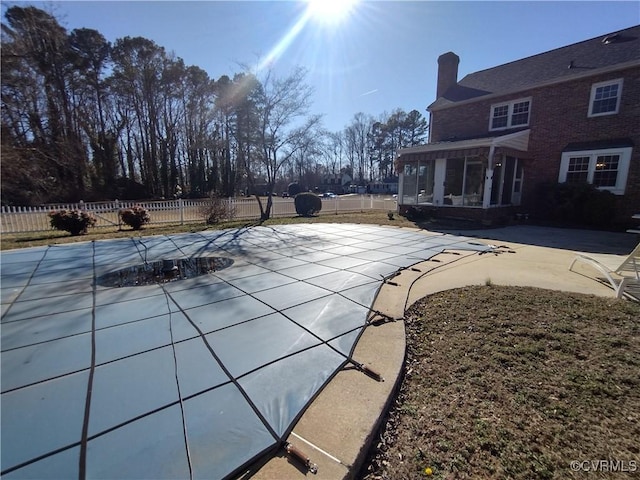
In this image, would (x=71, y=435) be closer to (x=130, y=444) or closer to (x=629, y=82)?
(x=130, y=444)

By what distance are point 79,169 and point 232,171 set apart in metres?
14.6

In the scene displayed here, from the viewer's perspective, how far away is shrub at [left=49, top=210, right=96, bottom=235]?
8789 mm

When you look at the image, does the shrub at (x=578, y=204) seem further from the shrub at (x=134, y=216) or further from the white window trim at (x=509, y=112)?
the shrub at (x=134, y=216)

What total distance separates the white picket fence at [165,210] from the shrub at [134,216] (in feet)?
2.07

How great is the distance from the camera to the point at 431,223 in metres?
11.2

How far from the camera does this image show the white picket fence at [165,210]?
9195 mm

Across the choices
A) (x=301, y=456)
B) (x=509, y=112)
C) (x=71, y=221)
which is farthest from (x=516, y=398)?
(x=509, y=112)

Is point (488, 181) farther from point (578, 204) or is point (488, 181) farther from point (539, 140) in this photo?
point (539, 140)

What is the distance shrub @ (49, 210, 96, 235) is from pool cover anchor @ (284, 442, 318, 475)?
35.2ft

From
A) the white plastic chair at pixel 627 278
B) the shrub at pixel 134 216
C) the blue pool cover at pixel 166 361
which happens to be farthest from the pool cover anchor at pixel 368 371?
the shrub at pixel 134 216

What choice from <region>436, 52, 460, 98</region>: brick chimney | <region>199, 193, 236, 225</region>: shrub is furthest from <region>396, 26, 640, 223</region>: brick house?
<region>199, 193, 236, 225</region>: shrub

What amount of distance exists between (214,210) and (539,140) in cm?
1467

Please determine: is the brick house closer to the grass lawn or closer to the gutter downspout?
the gutter downspout

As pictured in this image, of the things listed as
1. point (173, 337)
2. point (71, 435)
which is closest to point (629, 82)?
point (173, 337)
